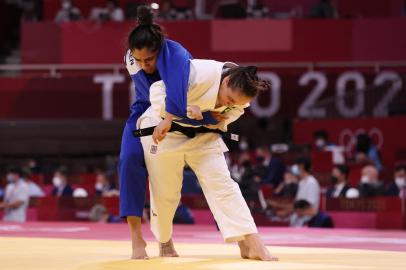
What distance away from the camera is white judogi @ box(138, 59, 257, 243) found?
5.32 meters

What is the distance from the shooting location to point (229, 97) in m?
5.24

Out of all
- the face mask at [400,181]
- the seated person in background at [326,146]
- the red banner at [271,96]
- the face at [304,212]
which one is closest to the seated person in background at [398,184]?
the face mask at [400,181]

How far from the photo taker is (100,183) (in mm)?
14414

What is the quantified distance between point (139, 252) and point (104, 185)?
8869 mm

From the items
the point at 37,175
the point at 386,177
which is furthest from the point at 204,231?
the point at 37,175

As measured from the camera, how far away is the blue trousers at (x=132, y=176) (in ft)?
18.3

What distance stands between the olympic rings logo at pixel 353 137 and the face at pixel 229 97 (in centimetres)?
1086

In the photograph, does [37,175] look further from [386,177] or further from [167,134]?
[167,134]

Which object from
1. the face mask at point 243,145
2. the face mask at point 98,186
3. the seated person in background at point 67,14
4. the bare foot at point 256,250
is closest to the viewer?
the bare foot at point 256,250

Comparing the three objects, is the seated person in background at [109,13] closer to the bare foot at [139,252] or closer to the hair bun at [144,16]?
the hair bun at [144,16]

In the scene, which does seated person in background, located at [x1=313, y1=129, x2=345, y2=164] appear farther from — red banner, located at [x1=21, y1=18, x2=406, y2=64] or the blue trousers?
the blue trousers

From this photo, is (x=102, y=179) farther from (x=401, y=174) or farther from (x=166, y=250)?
(x=166, y=250)

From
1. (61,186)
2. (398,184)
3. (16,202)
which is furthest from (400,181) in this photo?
(16,202)

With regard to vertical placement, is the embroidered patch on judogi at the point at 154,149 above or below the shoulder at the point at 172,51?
below
